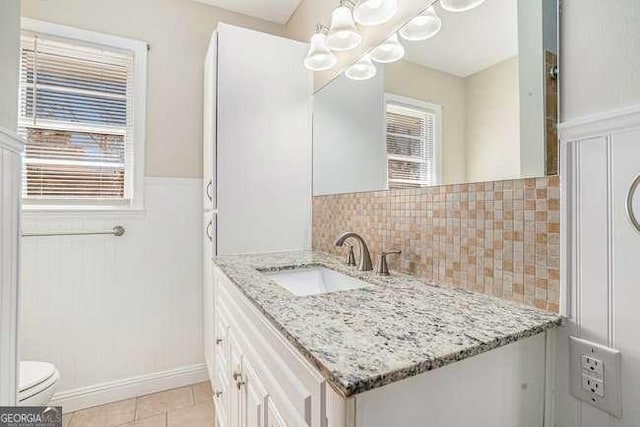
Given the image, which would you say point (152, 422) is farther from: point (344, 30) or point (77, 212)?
point (344, 30)

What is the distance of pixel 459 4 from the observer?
102 centimetres

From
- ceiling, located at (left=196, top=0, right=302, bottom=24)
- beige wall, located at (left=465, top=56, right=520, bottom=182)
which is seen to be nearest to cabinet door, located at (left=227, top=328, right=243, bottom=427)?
beige wall, located at (left=465, top=56, right=520, bottom=182)

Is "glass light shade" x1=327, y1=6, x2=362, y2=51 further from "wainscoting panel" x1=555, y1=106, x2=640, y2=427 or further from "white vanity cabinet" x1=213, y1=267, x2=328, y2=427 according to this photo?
"white vanity cabinet" x1=213, y1=267, x2=328, y2=427

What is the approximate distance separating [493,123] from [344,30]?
2.80 ft

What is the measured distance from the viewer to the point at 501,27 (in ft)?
3.03

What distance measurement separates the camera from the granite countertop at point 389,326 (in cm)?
51

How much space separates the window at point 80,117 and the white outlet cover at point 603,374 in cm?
220

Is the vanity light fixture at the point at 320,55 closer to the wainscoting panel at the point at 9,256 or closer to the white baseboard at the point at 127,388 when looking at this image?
the wainscoting panel at the point at 9,256

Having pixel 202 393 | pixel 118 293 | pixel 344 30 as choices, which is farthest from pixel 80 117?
pixel 202 393

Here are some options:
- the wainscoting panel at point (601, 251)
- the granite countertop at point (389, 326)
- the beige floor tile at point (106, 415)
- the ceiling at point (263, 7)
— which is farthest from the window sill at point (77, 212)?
the wainscoting panel at point (601, 251)

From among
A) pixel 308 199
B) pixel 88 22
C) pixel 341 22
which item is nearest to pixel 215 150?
pixel 308 199

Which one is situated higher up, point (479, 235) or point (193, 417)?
point (479, 235)

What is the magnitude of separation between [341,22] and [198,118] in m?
1.20

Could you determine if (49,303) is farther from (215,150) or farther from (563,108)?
(563,108)
